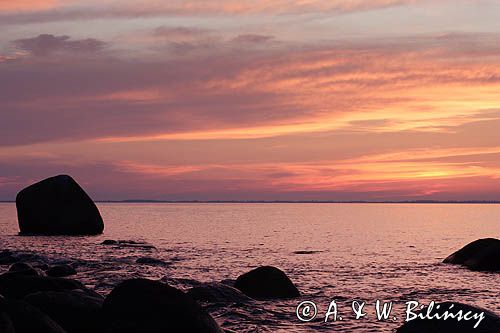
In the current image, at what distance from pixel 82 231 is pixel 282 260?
2182cm

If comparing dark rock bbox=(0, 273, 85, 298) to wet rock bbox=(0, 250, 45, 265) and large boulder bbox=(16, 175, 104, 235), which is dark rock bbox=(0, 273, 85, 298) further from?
large boulder bbox=(16, 175, 104, 235)

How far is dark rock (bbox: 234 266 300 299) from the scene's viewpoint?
19625 millimetres

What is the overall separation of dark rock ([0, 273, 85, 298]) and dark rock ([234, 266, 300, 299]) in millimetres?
6143

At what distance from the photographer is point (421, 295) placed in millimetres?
21891

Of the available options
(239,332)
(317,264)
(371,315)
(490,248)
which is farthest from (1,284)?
(490,248)

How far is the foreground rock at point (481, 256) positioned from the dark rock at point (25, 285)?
69.3 feet

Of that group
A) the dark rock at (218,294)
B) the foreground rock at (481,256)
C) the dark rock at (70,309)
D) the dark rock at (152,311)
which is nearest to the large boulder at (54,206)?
the foreground rock at (481,256)

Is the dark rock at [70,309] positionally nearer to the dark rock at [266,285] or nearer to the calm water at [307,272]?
the calm water at [307,272]

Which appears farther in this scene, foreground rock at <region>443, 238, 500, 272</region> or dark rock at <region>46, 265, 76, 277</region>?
foreground rock at <region>443, 238, 500, 272</region>

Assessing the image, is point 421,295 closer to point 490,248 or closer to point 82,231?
point 490,248

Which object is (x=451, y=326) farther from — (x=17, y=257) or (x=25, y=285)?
(x=17, y=257)

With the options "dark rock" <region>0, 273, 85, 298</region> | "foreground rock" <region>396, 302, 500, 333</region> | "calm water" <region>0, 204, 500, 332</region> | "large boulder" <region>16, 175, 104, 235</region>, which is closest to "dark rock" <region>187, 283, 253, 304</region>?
"calm water" <region>0, 204, 500, 332</region>

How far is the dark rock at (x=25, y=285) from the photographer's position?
592 inches

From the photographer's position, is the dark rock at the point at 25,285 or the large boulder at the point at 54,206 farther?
the large boulder at the point at 54,206
